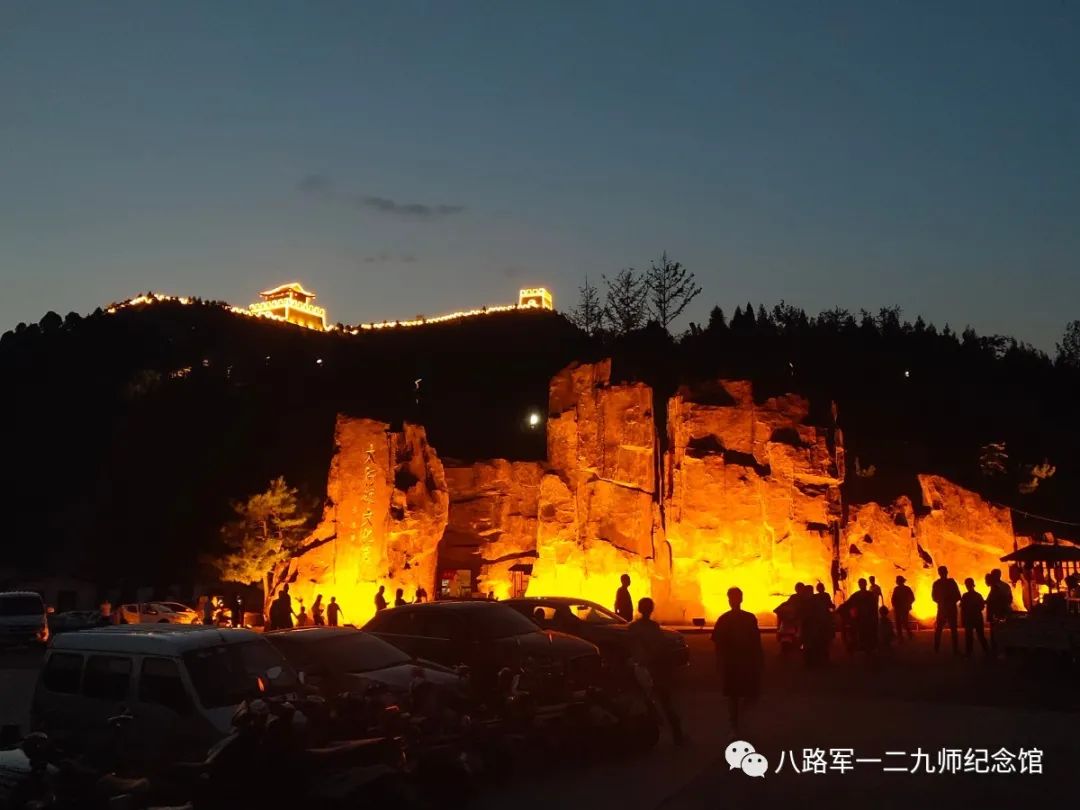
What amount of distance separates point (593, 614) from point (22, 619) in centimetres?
1967

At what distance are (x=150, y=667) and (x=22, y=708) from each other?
24.0 ft

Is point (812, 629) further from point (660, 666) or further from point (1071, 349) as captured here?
point (1071, 349)

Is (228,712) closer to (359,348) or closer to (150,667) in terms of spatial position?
(150,667)

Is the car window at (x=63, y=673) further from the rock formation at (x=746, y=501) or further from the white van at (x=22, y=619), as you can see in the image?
the rock formation at (x=746, y=501)

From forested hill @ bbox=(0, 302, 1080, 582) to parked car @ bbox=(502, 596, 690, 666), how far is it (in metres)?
17.8

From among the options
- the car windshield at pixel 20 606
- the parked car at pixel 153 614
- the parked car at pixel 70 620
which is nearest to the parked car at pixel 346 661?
the car windshield at pixel 20 606

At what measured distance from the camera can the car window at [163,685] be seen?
9.36m

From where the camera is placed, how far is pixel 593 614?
18.3 metres

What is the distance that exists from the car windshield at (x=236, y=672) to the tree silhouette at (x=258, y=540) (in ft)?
104

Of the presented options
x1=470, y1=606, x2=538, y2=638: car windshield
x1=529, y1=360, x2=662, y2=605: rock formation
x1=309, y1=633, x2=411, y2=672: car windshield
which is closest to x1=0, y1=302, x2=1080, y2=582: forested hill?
x1=529, y1=360, x2=662, y2=605: rock formation

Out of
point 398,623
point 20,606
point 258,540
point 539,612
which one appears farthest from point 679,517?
point 20,606

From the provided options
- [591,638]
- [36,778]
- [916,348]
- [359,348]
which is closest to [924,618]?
[591,638]

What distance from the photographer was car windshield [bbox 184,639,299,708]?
9.48 metres

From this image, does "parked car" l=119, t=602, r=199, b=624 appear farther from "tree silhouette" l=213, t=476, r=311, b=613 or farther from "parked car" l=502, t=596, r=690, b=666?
"parked car" l=502, t=596, r=690, b=666
